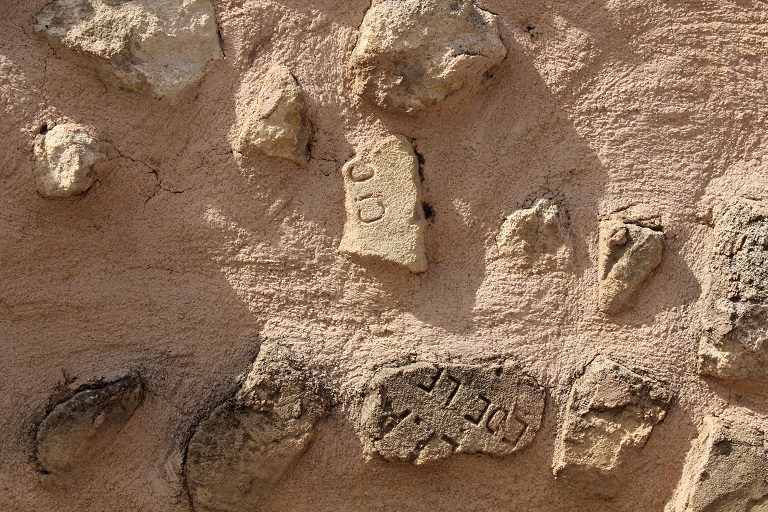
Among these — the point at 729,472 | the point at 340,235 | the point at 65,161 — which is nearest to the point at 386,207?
the point at 340,235

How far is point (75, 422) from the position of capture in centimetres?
184

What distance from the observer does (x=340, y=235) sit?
1920 millimetres

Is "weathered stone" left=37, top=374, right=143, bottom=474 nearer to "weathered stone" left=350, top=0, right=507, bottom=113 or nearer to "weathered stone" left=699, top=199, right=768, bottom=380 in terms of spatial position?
"weathered stone" left=350, top=0, right=507, bottom=113

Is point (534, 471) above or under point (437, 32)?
under

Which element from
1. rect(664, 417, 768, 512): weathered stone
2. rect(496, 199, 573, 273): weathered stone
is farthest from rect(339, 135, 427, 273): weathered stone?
rect(664, 417, 768, 512): weathered stone

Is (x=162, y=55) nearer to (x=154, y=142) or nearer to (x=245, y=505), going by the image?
(x=154, y=142)

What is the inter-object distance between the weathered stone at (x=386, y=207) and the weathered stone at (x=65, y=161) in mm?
535

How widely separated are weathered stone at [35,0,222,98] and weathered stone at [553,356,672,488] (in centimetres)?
107

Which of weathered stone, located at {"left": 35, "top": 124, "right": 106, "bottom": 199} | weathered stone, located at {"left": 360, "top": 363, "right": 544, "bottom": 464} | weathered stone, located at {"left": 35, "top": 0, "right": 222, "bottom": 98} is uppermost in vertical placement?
weathered stone, located at {"left": 35, "top": 0, "right": 222, "bottom": 98}

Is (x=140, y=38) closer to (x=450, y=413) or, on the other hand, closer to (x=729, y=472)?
(x=450, y=413)

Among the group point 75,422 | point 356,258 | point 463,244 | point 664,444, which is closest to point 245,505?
point 75,422

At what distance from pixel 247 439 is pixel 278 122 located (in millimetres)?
671

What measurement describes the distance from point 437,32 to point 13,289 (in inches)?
41.7

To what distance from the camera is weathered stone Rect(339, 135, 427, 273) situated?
188cm
